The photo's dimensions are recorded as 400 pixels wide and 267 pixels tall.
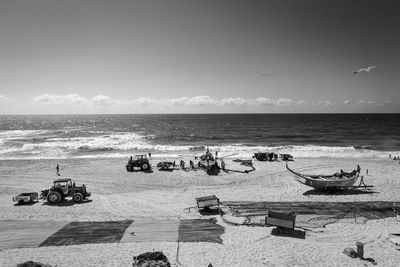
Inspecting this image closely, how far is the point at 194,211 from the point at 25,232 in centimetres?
1010

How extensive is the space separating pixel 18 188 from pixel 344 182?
2950 centimetres

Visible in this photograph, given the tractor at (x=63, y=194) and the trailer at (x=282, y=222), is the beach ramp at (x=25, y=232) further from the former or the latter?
the trailer at (x=282, y=222)

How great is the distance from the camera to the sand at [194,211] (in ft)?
42.4

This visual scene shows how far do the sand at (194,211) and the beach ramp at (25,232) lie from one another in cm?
13

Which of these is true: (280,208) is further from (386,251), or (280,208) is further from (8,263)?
(8,263)

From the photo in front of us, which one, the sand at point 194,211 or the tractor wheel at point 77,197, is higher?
the tractor wheel at point 77,197

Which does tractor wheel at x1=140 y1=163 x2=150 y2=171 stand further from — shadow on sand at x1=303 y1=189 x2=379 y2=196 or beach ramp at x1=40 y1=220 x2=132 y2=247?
shadow on sand at x1=303 y1=189 x2=379 y2=196

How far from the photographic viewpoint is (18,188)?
26172 mm

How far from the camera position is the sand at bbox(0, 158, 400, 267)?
12922mm

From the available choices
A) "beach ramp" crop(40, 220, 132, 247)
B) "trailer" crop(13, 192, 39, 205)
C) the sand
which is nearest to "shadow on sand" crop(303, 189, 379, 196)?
the sand

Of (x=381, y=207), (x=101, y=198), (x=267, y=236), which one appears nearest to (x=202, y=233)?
(x=267, y=236)

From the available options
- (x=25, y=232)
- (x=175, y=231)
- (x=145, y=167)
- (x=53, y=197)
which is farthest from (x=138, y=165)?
(x=175, y=231)

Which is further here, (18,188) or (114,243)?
(18,188)

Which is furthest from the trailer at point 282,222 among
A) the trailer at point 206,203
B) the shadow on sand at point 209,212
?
the trailer at point 206,203
